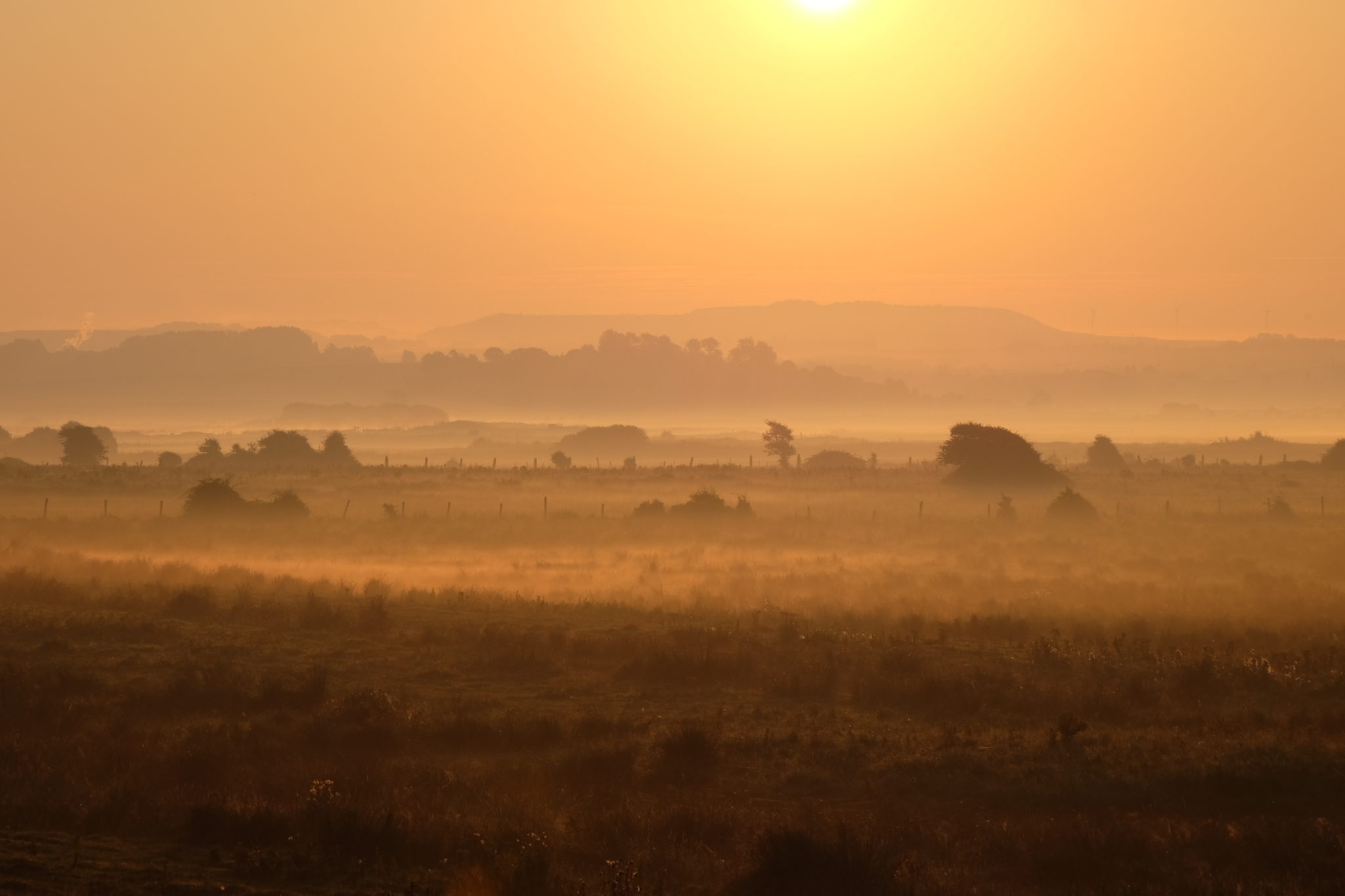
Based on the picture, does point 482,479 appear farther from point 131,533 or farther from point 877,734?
point 877,734

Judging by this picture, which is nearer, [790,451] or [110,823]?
[110,823]

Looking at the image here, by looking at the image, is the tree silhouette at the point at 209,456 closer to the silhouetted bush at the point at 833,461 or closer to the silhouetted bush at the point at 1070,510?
the silhouetted bush at the point at 833,461

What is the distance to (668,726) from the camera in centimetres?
1541

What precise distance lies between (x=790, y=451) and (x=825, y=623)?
68373mm

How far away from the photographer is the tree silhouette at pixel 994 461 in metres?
62.5

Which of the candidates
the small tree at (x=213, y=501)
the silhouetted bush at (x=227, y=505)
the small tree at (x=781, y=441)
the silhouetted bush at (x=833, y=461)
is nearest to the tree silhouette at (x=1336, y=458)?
the silhouetted bush at (x=833, y=461)

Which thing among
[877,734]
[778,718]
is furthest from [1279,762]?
[778,718]

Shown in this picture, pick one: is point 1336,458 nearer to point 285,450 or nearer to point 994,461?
point 994,461

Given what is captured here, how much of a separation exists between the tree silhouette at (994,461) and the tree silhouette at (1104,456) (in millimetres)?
14966

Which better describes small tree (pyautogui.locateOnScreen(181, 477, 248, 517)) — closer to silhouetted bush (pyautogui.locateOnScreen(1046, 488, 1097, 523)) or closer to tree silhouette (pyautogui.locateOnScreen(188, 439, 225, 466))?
tree silhouette (pyautogui.locateOnScreen(188, 439, 225, 466))

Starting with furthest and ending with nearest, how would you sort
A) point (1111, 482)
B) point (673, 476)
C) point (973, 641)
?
point (673, 476) < point (1111, 482) < point (973, 641)

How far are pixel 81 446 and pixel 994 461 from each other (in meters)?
70.6

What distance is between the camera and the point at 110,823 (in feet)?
36.9

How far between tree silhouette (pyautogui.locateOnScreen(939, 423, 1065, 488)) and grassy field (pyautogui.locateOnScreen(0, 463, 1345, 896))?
28191 mm
